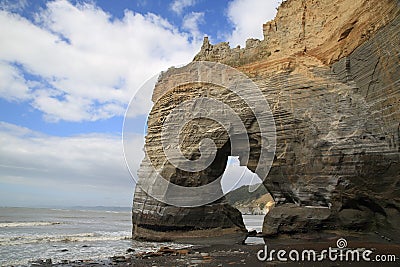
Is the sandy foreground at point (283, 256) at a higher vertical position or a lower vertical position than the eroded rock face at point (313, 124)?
lower

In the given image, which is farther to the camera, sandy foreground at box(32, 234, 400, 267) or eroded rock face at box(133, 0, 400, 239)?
eroded rock face at box(133, 0, 400, 239)

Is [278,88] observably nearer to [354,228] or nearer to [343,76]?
[343,76]

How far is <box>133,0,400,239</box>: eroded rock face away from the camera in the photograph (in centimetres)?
1196

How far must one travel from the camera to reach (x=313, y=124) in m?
14.4

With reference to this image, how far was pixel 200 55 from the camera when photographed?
1991 cm

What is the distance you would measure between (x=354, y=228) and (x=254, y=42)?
10588 mm

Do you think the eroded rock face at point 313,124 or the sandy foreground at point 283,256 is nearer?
the sandy foreground at point 283,256

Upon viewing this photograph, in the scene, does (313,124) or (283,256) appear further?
(313,124)

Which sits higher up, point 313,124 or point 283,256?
point 313,124

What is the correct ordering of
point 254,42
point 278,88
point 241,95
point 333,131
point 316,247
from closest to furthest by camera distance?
point 316,247, point 333,131, point 278,88, point 241,95, point 254,42

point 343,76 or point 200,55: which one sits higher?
point 200,55

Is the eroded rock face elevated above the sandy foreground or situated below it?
above

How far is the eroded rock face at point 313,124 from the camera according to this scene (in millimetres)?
11961

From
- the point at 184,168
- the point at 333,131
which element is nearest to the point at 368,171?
the point at 333,131
